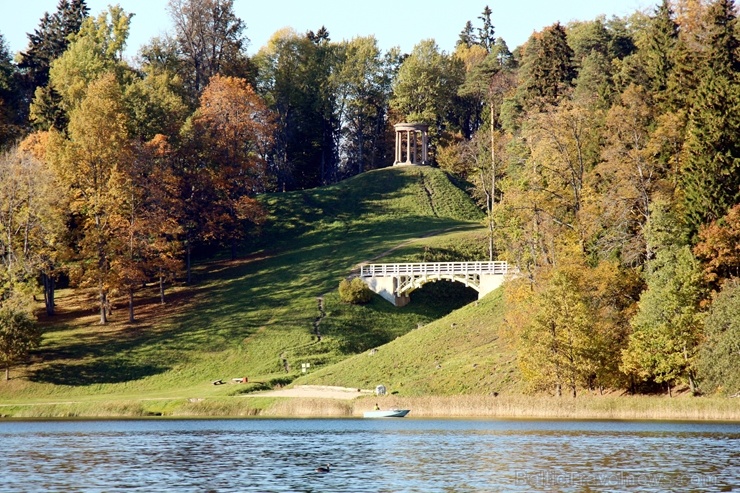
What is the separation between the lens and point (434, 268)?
348 feet

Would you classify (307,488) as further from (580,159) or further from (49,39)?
(49,39)

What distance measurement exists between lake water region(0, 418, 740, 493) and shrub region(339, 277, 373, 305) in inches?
1590

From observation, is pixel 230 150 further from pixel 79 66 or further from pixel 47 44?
pixel 47 44

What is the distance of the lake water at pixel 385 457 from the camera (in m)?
37.5

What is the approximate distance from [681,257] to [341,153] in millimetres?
99875

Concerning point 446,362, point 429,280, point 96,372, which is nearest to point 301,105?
point 429,280

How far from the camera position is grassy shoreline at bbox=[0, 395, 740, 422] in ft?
207

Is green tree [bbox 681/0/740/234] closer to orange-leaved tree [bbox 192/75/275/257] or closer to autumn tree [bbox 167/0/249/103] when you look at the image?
orange-leaved tree [bbox 192/75/275/257]

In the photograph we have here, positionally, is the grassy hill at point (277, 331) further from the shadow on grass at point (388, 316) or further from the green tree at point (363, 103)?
the green tree at point (363, 103)

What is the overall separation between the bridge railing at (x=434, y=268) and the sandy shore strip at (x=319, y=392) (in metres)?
23.5

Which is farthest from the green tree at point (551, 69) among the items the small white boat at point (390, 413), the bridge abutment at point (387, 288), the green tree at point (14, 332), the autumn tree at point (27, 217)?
the green tree at point (14, 332)

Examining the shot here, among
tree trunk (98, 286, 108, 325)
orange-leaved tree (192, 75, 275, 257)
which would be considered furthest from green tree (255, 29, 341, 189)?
tree trunk (98, 286, 108, 325)

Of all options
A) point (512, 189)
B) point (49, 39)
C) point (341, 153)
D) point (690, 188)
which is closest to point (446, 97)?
point (341, 153)

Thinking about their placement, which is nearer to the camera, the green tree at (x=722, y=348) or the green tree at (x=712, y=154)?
the green tree at (x=722, y=348)
